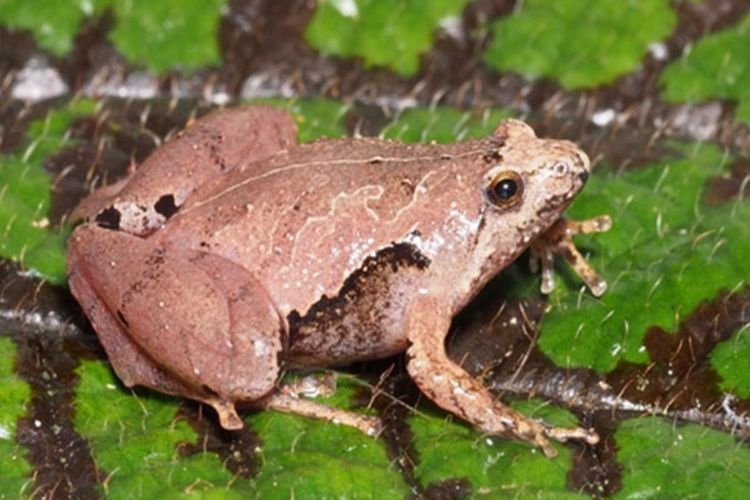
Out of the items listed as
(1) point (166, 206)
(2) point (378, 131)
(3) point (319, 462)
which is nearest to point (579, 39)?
(2) point (378, 131)

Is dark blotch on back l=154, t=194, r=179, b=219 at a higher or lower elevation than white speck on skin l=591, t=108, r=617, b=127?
lower

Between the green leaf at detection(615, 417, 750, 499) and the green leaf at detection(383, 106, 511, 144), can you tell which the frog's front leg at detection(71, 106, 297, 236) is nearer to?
the green leaf at detection(383, 106, 511, 144)

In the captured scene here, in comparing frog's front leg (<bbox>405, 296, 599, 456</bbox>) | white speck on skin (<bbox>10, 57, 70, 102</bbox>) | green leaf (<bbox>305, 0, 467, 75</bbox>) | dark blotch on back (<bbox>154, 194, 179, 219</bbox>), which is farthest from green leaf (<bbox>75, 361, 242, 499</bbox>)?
green leaf (<bbox>305, 0, 467, 75</bbox>)

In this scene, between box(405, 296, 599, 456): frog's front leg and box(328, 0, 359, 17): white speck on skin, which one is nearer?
box(405, 296, 599, 456): frog's front leg

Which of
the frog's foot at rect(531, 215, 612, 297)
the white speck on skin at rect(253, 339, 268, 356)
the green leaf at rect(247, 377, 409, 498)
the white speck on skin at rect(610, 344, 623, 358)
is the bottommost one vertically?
the green leaf at rect(247, 377, 409, 498)

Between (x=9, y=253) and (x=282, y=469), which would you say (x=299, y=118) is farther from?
Answer: (x=282, y=469)

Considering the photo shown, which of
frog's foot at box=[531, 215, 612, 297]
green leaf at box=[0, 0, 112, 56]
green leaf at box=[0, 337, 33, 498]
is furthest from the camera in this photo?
green leaf at box=[0, 0, 112, 56]

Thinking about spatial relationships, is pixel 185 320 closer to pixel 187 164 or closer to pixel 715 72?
pixel 187 164

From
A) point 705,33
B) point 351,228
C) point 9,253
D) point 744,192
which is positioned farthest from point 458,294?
point 705,33
